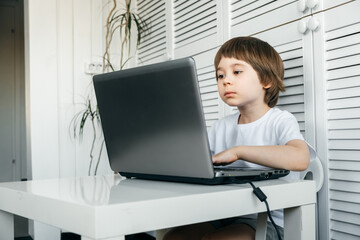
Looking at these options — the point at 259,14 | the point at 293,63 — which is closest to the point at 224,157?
the point at 293,63

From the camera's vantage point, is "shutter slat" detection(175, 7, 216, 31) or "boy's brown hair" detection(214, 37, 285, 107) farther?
"shutter slat" detection(175, 7, 216, 31)

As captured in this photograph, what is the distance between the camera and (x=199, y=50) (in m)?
2.10

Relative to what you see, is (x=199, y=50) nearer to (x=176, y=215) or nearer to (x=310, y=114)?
(x=310, y=114)

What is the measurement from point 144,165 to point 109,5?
2.21m

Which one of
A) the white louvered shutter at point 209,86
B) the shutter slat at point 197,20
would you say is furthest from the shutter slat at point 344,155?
the shutter slat at point 197,20

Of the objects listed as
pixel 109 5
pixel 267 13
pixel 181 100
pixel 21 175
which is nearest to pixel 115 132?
pixel 181 100

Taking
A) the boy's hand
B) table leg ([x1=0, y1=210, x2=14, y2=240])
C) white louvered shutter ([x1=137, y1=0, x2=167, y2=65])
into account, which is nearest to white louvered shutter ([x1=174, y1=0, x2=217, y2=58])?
white louvered shutter ([x1=137, y1=0, x2=167, y2=65])

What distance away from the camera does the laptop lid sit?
796 mm

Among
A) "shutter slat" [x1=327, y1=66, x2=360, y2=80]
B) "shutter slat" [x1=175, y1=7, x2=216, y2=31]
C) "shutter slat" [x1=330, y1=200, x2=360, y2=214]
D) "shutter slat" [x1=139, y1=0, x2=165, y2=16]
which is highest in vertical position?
"shutter slat" [x1=139, y1=0, x2=165, y2=16]

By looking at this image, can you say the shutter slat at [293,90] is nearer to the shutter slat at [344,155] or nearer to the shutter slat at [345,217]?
the shutter slat at [344,155]

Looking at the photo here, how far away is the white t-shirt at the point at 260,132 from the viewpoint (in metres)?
1.20

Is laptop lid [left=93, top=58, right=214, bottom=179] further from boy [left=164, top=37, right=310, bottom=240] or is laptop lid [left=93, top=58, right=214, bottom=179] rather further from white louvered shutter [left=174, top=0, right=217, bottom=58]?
Result: white louvered shutter [left=174, top=0, right=217, bottom=58]

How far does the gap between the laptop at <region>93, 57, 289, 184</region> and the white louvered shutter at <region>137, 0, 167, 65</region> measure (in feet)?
4.86

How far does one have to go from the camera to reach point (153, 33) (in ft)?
8.64
